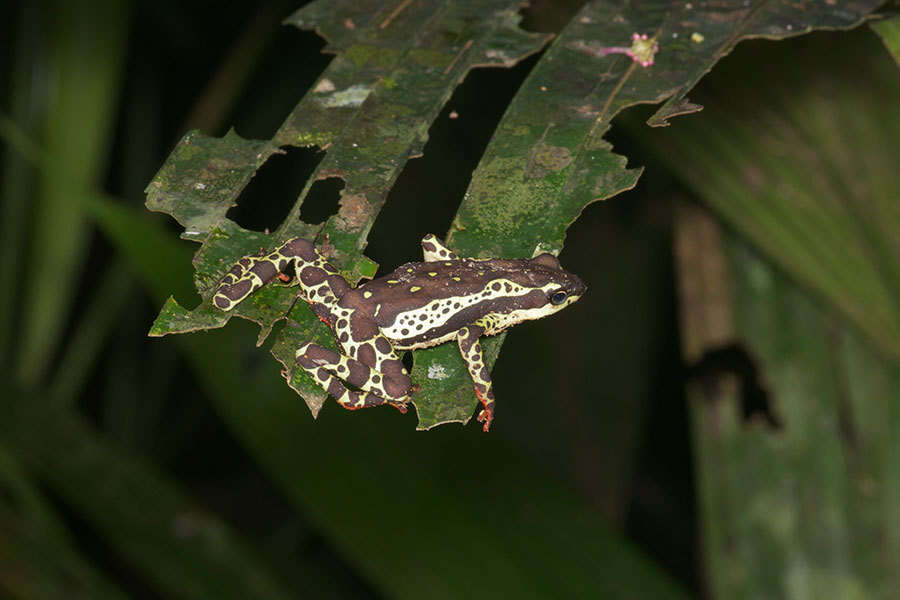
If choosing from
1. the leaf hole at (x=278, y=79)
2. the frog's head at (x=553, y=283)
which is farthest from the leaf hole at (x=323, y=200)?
the leaf hole at (x=278, y=79)

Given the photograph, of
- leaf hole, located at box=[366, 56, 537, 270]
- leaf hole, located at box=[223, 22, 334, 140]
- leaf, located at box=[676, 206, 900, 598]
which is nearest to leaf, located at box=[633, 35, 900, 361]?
leaf, located at box=[676, 206, 900, 598]

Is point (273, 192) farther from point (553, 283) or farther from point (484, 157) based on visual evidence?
point (484, 157)

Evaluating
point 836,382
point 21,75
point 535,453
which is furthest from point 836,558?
point 21,75

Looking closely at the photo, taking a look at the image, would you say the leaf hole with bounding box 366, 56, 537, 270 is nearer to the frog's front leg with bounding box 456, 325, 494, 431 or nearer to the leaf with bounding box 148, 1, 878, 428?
the frog's front leg with bounding box 456, 325, 494, 431

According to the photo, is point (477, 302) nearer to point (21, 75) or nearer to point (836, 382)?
point (836, 382)

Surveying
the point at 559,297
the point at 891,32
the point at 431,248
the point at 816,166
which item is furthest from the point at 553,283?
the point at 891,32
